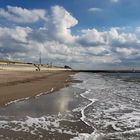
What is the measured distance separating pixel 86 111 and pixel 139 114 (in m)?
2.95

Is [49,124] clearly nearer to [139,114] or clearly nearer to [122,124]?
[122,124]

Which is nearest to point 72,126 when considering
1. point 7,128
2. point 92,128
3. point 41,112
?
point 92,128

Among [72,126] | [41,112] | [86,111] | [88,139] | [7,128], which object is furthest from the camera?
[86,111]

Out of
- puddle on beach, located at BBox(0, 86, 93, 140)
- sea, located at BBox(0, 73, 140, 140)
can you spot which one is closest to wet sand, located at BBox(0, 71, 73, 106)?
puddle on beach, located at BBox(0, 86, 93, 140)

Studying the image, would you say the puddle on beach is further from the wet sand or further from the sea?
the wet sand

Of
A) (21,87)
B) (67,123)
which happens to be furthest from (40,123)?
(21,87)

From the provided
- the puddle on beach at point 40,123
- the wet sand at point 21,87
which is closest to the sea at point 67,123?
the puddle on beach at point 40,123

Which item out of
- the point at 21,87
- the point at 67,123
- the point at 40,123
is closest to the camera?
the point at 40,123

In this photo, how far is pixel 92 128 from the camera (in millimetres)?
11789

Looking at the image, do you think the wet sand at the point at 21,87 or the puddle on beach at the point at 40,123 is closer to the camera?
the puddle on beach at the point at 40,123

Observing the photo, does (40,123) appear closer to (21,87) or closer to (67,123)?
(67,123)

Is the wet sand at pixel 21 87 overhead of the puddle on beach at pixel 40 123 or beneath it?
overhead

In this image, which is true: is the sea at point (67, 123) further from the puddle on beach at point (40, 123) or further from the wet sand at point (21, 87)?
the wet sand at point (21, 87)

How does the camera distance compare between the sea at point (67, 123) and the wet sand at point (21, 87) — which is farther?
the wet sand at point (21, 87)
